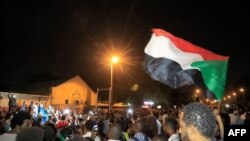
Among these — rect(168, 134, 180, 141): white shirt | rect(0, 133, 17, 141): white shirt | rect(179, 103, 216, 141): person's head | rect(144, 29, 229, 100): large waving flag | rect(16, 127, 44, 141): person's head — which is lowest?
rect(0, 133, 17, 141): white shirt

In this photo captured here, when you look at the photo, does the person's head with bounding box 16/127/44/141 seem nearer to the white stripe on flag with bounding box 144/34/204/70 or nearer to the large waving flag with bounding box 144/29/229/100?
the large waving flag with bounding box 144/29/229/100

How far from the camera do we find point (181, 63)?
10031mm

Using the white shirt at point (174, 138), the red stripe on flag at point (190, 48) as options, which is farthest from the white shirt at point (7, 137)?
the red stripe on flag at point (190, 48)

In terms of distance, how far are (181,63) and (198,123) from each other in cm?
713

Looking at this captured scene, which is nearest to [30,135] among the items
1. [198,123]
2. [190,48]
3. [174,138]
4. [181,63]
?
[174,138]

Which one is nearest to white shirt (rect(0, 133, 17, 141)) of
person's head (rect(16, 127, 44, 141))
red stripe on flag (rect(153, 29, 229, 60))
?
person's head (rect(16, 127, 44, 141))

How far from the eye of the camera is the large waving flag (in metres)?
9.47

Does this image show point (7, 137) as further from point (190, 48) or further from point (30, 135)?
point (190, 48)

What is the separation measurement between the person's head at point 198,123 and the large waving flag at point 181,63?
6176 millimetres

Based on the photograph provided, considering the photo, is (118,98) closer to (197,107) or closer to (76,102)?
(76,102)

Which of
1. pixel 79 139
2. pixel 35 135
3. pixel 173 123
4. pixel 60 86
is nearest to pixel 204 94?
pixel 173 123

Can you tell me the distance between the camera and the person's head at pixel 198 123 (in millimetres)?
2998

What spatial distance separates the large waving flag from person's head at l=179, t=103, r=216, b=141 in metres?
6.18

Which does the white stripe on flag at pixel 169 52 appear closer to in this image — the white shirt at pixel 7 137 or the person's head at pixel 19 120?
the person's head at pixel 19 120
